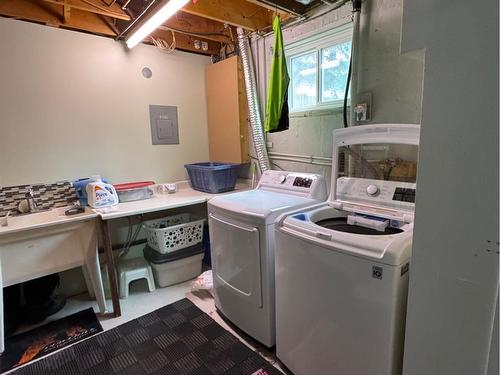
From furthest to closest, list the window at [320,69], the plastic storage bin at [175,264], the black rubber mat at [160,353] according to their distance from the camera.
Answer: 1. the plastic storage bin at [175,264]
2. the window at [320,69]
3. the black rubber mat at [160,353]

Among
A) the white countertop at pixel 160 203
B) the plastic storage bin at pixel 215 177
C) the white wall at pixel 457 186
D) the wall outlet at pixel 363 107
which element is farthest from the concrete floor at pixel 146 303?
the wall outlet at pixel 363 107

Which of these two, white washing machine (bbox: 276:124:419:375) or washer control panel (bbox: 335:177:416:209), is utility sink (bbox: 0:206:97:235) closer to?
white washing machine (bbox: 276:124:419:375)

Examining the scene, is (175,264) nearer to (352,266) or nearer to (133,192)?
(133,192)

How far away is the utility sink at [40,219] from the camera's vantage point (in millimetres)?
1909

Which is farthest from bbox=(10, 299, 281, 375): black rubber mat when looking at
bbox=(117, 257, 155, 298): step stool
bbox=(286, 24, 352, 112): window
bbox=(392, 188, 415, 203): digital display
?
bbox=(286, 24, 352, 112): window

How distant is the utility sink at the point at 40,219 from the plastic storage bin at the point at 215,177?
1056 mm

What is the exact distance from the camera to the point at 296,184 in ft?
7.23

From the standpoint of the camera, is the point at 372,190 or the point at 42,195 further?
the point at 42,195

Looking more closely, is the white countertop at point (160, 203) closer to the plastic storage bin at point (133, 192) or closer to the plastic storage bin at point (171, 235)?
the plastic storage bin at point (133, 192)

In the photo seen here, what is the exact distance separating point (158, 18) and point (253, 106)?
1084 millimetres

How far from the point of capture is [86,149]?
264 centimetres

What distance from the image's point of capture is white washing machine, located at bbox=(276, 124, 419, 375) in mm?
1153

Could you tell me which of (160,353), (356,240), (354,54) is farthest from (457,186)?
(160,353)

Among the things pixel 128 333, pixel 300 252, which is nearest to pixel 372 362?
pixel 300 252
